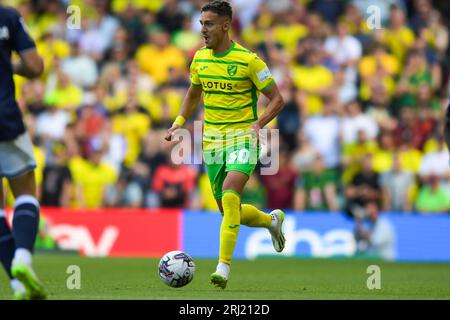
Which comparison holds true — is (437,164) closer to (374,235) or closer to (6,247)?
(374,235)

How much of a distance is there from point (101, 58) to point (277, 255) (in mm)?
5939

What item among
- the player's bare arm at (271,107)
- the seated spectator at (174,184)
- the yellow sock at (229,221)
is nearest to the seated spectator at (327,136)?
the seated spectator at (174,184)

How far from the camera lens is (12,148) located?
822 cm

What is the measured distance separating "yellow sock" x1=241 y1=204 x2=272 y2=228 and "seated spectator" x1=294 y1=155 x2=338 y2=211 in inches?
271

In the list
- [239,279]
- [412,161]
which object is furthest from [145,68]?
[239,279]

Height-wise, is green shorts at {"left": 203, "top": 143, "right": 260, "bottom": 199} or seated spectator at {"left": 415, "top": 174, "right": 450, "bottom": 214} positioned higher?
green shorts at {"left": 203, "top": 143, "right": 260, "bottom": 199}

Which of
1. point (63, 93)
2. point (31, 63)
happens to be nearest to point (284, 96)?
point (63, 93)

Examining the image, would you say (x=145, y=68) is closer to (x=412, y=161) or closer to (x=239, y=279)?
(x=412, y=161)

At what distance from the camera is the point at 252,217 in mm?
10852

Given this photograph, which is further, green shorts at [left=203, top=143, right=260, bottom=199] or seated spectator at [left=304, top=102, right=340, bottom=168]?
seated spectator at [left=304, top=102, right=340, bottom=168]

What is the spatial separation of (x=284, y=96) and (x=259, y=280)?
769 centimetres

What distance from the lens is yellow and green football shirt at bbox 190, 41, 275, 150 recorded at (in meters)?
10.5

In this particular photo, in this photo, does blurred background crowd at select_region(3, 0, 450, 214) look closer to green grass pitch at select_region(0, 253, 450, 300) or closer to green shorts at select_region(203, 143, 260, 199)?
green grass pitch at select_region(0, 253, 450, 300)

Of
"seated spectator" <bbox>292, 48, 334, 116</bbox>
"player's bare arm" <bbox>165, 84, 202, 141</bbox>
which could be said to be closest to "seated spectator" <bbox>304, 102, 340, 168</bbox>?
"seated spectator" <bbox>292, 48, 334, 116</bbox>
